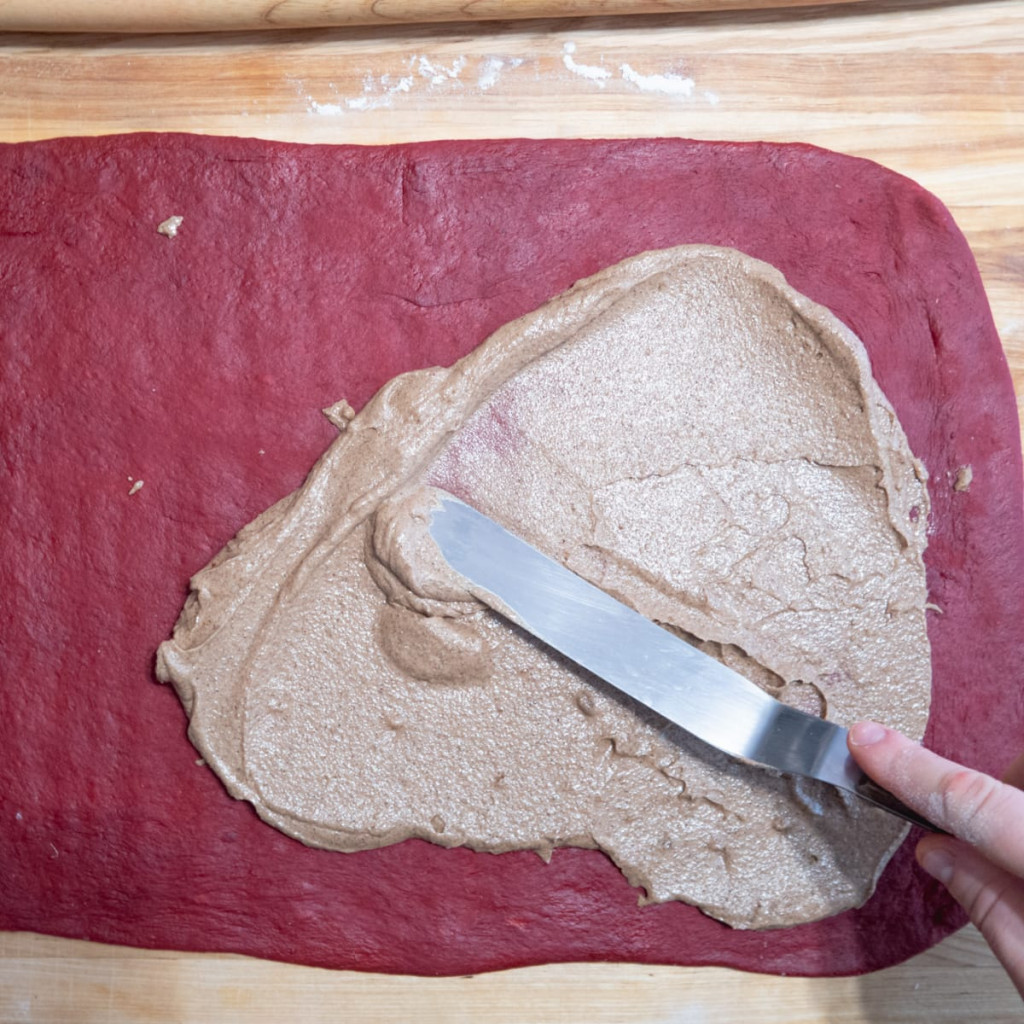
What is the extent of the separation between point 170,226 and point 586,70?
0.64m

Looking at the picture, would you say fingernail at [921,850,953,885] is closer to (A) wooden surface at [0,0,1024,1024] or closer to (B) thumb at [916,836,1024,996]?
(B) thumb at [916,836,1024,996]

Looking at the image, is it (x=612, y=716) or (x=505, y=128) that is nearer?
(x=612, y=716)

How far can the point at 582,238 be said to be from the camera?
1.25 meters

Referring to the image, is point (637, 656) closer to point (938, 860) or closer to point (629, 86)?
point (938, 860)

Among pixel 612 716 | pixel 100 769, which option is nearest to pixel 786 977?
pixel 612 716

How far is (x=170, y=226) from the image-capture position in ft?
4.00

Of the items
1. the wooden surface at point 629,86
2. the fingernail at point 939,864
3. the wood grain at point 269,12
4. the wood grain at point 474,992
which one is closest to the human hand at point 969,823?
the fingernail at point 939,864

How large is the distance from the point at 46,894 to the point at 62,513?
0.49 metres

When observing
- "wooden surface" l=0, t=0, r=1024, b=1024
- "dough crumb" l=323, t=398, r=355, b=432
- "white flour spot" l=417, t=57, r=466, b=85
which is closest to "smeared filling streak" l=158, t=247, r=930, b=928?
"dough crumb" l=323, t=398, r=355, b=432

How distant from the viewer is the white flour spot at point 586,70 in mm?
1388

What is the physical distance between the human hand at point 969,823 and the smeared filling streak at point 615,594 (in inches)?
4.0

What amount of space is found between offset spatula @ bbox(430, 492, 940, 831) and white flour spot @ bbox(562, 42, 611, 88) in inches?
28.3

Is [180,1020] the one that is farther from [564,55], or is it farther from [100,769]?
[564,55]

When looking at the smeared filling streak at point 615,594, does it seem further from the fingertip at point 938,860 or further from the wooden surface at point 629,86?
the wooden surface at point 629,86
